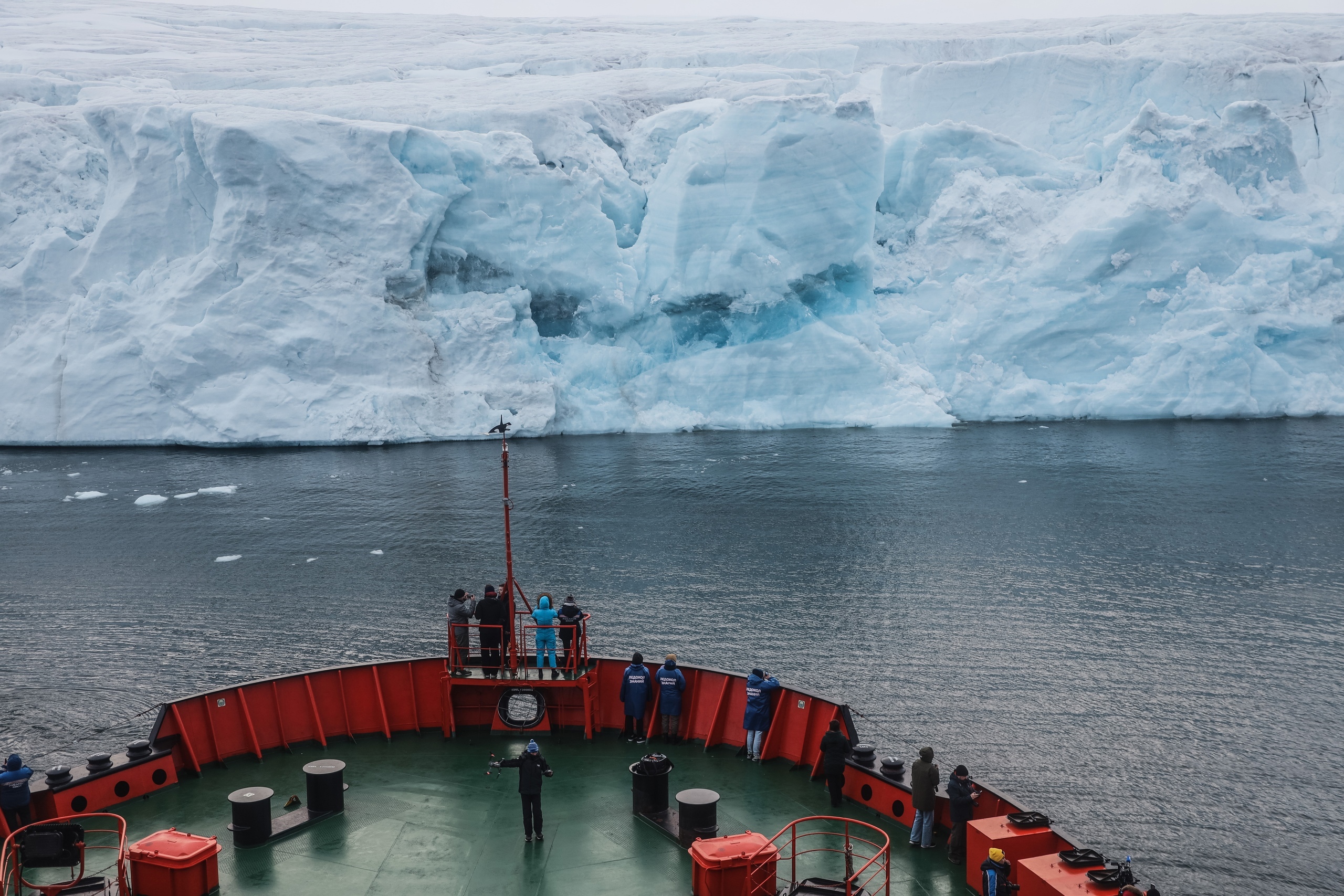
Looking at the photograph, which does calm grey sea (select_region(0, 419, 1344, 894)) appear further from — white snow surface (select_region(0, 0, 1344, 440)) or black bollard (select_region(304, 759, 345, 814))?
black bollard (select_region(304, 759, 345, 814))

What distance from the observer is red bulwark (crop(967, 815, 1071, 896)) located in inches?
316

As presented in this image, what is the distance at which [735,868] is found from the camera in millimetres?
7871

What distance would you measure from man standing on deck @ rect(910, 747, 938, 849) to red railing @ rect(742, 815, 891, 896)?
0.31 metres

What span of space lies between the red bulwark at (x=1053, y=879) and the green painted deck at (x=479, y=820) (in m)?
0.88

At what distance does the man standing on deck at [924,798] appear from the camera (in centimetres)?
889

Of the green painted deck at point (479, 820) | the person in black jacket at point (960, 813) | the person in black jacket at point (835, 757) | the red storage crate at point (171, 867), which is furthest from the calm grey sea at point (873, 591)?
the red storage crate at point (171, 867)

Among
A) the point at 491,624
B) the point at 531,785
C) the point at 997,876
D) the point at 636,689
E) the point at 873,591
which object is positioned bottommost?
the point at 873,591

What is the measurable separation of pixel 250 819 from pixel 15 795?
1.88 m

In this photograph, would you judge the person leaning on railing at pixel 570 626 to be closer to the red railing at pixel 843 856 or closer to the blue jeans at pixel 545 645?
the blue jeans at pixel 545 645

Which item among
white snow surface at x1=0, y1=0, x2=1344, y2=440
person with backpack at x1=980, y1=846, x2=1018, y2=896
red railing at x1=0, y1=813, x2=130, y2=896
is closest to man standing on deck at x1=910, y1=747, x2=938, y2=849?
person with backpack at x1=980, y1=846, x2=1018, y2=896

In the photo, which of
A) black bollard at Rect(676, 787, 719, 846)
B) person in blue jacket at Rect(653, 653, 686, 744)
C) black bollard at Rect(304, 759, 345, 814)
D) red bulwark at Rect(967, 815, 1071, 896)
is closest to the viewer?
red bulwark at Rect(967, 815, 1071, 896)

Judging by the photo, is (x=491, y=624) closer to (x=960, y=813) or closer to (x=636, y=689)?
(x=636, y=689)

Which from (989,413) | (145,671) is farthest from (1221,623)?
(989,413)

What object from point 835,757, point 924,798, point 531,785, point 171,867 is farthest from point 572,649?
point 171,867
